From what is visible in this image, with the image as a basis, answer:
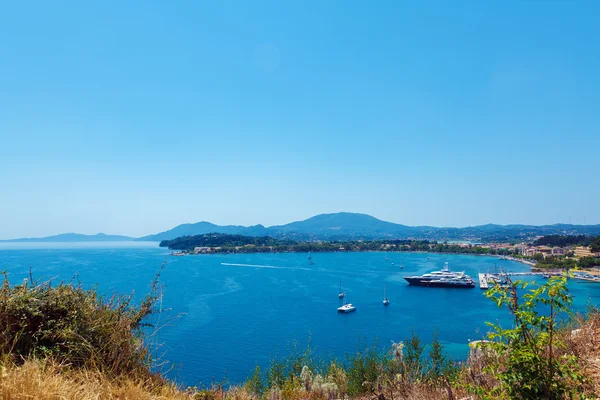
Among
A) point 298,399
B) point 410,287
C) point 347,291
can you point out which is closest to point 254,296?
point 347,291

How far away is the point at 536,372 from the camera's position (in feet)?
7.39

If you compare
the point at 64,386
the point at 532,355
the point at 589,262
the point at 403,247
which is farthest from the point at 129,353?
the point at 403,247

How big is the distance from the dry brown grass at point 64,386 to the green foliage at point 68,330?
12 cm

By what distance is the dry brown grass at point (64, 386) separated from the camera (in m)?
2.06

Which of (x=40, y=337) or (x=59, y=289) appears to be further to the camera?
(x=59, y=289)

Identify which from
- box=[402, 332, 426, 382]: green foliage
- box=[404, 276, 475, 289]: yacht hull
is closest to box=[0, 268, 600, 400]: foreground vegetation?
box=[402, 332, 426, 382]: green foliage

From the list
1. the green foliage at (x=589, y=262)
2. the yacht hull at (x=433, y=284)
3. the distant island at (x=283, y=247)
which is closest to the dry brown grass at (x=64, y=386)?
the yacht hull at (x=433, y=284)

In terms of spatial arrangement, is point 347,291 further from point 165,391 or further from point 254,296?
point 165,391

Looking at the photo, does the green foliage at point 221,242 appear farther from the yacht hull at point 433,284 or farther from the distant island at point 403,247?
the yacht hull at point 433,284

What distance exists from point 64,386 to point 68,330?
0.77 meters

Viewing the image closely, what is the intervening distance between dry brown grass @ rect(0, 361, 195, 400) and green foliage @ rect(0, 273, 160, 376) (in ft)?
0.39

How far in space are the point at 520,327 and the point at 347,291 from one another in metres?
46.6

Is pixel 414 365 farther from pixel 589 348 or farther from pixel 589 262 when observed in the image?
pixel 589 262

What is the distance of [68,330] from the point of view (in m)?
2.90
